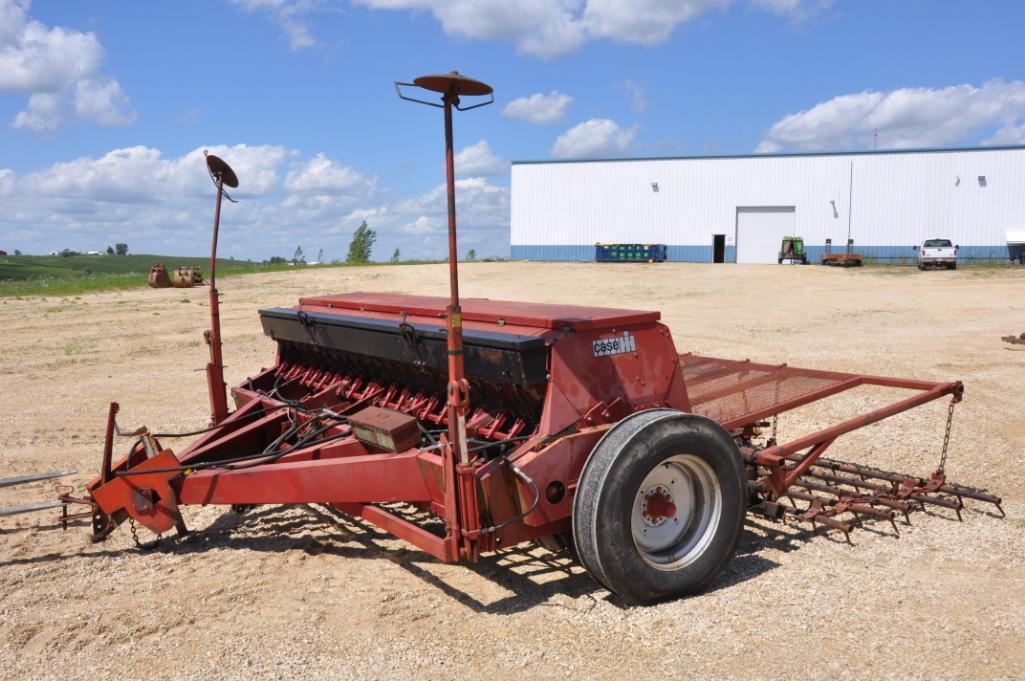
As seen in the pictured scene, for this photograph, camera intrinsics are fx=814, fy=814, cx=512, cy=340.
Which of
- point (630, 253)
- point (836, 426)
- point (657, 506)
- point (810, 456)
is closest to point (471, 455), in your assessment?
point (657, 506)

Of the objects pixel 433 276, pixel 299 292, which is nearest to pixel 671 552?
pixel 299 292

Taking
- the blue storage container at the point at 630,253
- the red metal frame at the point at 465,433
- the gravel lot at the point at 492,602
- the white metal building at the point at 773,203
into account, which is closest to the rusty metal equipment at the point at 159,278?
the gravel lot at the point at 492,602

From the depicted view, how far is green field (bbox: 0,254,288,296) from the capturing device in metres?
26.9

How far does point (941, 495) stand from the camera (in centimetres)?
543

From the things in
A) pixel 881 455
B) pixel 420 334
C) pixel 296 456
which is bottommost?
pixel 881 455

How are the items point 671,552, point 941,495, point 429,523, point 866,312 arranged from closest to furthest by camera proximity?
point 671,552 → point 429,523 → point 941,495 → point 866,312

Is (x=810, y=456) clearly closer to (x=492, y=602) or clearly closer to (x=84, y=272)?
(x=492, y=602)

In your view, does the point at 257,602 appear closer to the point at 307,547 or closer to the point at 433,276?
the point at 307,547

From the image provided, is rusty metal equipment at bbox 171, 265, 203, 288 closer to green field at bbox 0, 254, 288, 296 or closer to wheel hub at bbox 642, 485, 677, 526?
green field at bbox 0, 254, 288, 296

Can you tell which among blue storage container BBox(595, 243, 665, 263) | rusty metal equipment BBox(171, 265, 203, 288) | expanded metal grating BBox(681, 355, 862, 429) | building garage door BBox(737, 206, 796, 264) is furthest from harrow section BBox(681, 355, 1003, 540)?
building garage door BBox(737, 206, 796, 264)

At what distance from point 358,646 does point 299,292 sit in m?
21.4

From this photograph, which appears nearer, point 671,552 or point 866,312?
point 671,552

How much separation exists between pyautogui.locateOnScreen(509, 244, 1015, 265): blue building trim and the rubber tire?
1417 inches

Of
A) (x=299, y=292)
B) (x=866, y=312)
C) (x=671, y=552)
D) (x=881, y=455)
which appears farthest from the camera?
(x=299, y=292)
